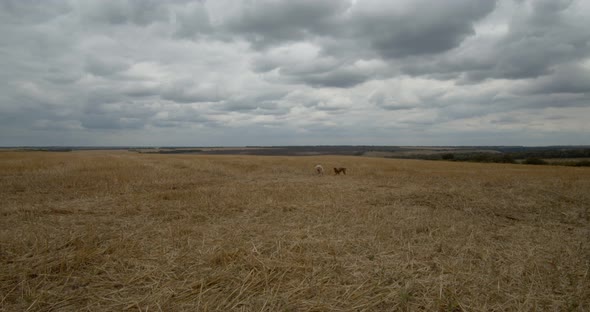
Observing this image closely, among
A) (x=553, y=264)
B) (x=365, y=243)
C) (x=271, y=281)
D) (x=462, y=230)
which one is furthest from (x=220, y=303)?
(x=462, y=230)

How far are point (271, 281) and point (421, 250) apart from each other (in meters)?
2.95

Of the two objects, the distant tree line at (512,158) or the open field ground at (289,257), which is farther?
the distant tree line at (512,158)

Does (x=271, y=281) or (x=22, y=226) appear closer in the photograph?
(x=271, y=281)

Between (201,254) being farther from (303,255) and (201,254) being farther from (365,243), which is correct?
(365,243)

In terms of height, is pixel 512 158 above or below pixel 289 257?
below

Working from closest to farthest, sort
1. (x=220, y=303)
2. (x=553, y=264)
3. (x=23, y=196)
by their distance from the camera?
(x=220, y=303)
(x=553, y=264)
(x=23, y=196)

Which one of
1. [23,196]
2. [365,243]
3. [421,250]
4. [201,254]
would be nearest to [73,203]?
[23,196]

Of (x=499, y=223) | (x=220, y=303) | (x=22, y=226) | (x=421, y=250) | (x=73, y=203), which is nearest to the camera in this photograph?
(x=220, y=303)

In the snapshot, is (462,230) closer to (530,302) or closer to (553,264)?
(553,264)

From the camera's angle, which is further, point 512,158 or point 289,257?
point 512,158

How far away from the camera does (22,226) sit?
23.6 ft

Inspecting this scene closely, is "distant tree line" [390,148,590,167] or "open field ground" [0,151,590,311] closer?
"open field ground" [0,151,590,311]

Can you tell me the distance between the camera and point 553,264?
203 inches

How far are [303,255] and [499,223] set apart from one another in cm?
609
